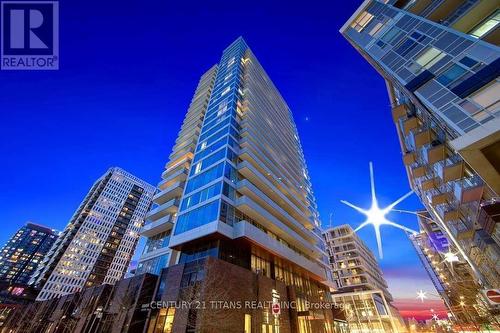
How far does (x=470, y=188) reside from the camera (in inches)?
611

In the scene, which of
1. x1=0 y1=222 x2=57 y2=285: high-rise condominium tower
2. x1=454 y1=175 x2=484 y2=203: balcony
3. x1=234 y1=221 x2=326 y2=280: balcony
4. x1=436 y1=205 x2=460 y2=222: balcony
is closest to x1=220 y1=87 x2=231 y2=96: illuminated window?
x1=234 y1=221 x2=326 y2=280: balcony

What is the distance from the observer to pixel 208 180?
30891 mm

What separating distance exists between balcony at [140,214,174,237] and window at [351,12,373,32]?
3515 centimetres

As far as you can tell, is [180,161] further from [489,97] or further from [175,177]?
[489,97]

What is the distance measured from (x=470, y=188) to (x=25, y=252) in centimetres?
22294

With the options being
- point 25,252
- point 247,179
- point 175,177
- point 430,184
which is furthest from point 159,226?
point 25,252

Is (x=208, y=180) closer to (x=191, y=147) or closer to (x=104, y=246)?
(x=191, y=147)

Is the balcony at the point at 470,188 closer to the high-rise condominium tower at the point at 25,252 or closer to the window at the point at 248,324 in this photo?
the window at the point at 248,324

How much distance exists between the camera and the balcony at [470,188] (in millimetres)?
15037

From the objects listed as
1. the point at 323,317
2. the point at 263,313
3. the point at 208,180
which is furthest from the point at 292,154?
the point at 263,313

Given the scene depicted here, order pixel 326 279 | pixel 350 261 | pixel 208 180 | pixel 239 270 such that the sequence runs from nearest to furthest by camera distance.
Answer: pixel 239 270 < pixel 208 180 < pixel 326 279 < pixel 350 261

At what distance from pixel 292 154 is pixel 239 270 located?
3450 centimetres

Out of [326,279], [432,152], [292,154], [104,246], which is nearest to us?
[432,152]

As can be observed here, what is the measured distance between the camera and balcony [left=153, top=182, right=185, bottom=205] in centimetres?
3544
